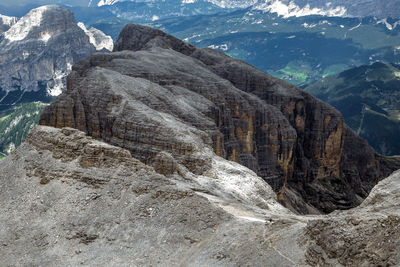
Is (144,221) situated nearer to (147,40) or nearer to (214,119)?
(214,119)

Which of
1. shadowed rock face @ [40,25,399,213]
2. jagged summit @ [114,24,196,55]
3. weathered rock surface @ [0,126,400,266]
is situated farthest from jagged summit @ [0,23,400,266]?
jagged summit @ [114,24,196,55]

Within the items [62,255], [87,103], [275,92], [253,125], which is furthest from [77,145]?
[275,92]

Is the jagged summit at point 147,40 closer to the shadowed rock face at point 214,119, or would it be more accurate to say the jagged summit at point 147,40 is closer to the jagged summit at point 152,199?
the shadowed rock face at point 214,119

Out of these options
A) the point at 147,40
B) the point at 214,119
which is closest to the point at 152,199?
the point at 214,119

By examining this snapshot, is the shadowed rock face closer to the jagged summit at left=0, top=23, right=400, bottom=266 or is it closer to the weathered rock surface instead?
the jagged summit at left=0, top=23, right=400, bottom=266

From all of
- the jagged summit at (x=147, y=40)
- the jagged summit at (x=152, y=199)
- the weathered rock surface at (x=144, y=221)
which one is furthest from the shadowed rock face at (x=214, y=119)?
the weathered rock surface at (x=144, y=221)

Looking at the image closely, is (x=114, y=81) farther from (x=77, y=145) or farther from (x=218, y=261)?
(x=218, y=261)
